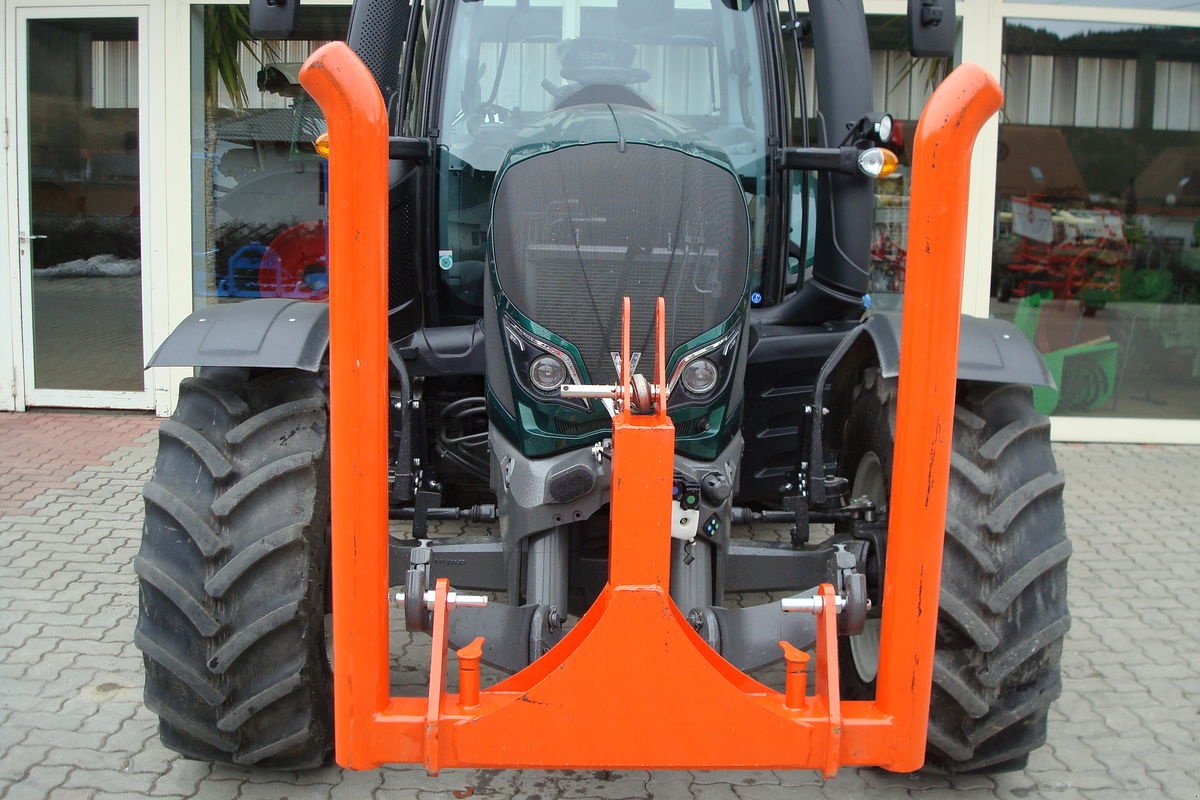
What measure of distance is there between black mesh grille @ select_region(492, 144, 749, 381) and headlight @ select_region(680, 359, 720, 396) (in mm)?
71

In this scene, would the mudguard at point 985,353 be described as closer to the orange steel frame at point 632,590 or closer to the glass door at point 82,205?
the orange steel frame at point 632,590

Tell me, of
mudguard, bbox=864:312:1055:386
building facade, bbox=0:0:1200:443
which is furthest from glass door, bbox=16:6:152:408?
mudguard, bbox=864:312:1055:386

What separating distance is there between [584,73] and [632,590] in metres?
1.98

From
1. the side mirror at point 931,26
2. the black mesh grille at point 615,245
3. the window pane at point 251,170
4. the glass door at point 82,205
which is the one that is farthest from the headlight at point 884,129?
the glass door at point 82,205

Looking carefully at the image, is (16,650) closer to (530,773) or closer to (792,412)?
(530,773)

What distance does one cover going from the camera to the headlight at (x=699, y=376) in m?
2.83

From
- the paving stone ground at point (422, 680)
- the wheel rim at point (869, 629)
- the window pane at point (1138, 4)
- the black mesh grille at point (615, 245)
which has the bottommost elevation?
the paving stone ground at point (422, 680)

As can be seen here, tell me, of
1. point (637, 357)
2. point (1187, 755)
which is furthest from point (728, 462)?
point (1187, 755)

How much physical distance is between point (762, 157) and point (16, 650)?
3151 millimetres

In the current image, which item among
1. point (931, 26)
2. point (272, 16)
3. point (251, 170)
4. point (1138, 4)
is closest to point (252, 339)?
point (272, 16)

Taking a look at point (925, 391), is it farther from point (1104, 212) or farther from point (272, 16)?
point (1104, 212)

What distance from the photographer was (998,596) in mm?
2789

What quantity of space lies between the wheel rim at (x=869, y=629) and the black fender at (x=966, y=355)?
0.77 ft

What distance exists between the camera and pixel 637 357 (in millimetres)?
2756
